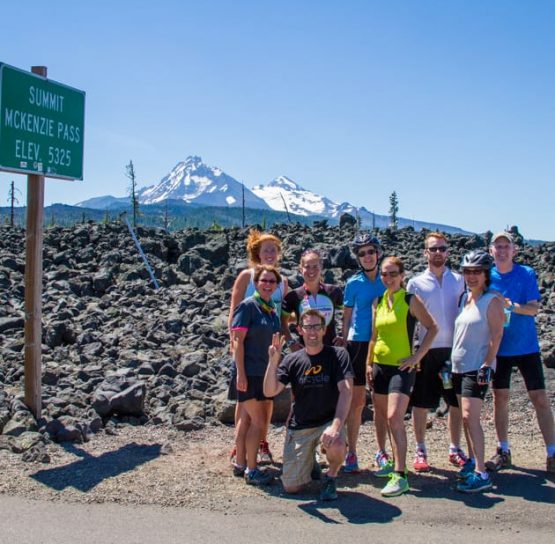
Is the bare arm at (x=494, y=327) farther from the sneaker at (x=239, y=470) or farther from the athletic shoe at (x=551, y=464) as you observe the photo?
the sneaker at (x=239, y=470)

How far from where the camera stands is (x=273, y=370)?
578 cm

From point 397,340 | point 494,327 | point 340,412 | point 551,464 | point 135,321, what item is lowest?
point 551,464

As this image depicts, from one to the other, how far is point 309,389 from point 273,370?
32 cm

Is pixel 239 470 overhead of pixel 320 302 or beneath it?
beneath

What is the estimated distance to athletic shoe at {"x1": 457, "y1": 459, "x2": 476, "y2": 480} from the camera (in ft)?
18.6

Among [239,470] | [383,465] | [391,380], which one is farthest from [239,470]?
[391,380]

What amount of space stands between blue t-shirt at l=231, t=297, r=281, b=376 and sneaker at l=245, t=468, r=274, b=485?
78cm

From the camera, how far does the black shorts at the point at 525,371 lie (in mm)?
6234

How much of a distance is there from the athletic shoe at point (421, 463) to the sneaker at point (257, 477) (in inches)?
49.2

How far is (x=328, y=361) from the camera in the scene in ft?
19.0

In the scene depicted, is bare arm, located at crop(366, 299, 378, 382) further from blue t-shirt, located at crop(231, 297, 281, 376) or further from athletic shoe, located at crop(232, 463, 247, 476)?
athletic shoe, located at crop(232, 463, 247, 476)

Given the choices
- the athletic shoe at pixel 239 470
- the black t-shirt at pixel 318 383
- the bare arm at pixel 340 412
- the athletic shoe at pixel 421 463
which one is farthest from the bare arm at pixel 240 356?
the athletic shoe at pixel 421 463

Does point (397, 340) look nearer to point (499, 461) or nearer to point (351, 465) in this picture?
point (351, 465)

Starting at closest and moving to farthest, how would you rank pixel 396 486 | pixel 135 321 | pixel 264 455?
pixel 396 486, pixel 264 455, pixel 135 321
